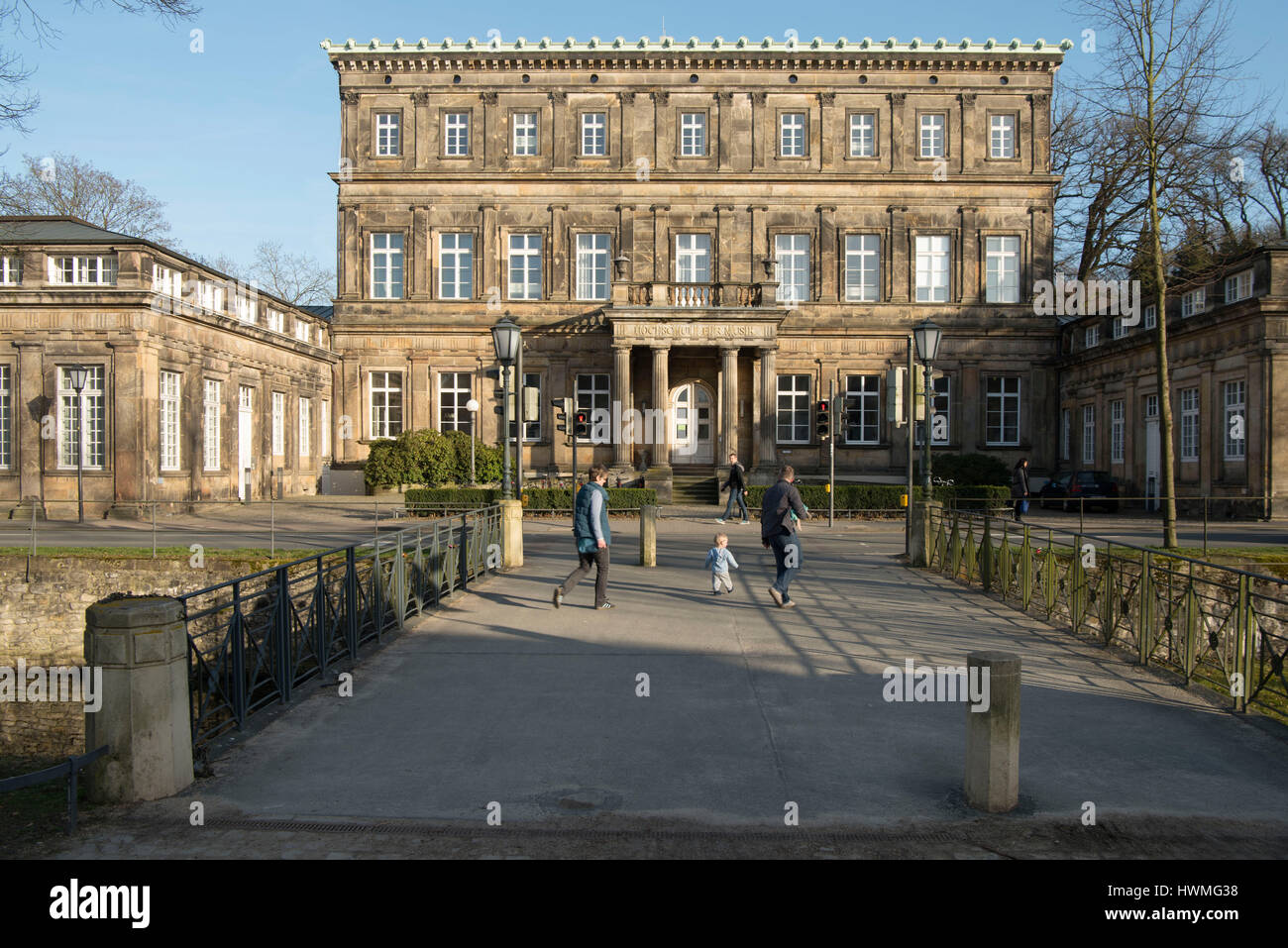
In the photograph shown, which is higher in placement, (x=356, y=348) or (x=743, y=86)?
(x=743, y=86)

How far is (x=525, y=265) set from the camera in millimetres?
39438

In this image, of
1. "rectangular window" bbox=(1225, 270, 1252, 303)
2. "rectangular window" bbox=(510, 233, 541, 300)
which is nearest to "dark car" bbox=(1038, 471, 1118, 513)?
"rectangular window" bbox=(1225, 270, 1252, 303)

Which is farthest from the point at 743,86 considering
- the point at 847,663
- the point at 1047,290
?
the point at 847,663

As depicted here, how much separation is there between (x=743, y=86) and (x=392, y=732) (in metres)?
37.3

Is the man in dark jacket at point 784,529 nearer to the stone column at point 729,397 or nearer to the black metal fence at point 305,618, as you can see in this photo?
the black metal fence at point 305,618

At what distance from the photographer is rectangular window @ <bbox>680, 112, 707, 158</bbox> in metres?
39.3

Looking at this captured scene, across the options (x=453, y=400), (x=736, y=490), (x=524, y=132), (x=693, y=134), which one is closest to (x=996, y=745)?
(x=736, y=490)

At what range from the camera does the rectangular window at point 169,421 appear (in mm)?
27125

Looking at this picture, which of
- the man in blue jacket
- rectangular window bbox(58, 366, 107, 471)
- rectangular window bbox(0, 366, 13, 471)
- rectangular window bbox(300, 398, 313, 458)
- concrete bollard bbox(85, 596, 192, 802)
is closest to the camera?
concrete bollard bbox(85, 596, 192, 802)

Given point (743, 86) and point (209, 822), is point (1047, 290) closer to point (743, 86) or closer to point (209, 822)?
point (743, 86)

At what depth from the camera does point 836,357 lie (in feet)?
128

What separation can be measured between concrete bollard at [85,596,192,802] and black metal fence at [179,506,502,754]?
364 millimetres

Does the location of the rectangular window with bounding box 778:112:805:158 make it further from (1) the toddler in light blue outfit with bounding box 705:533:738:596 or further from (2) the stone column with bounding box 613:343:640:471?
(1) the toddler in light blue outfit with bounding box 705:533:738:596
